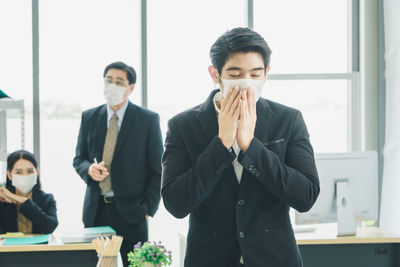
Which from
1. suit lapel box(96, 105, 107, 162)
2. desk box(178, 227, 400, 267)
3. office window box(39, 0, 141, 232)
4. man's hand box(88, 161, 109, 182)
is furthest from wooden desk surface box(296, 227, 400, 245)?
office window box(39, 0, 141, 232)

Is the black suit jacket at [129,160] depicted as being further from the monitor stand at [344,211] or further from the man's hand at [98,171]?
the monitor stand at [344,211]

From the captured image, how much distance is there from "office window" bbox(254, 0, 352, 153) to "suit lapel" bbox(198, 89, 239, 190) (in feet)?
10.2

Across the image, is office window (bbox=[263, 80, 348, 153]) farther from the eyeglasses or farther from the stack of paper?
the stack of paper

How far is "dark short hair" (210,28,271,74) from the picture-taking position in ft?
4.55

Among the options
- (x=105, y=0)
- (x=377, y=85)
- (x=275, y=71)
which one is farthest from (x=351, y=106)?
(x=105, y=0)

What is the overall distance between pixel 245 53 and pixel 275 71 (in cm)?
322

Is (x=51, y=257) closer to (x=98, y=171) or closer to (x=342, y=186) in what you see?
(x=98, y=171)

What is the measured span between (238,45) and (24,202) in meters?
2.18

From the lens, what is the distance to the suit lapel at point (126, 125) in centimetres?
336

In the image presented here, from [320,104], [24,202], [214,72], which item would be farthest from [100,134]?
[320,104]

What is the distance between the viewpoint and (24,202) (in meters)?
3.11

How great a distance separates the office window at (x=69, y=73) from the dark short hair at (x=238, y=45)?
9.82ft

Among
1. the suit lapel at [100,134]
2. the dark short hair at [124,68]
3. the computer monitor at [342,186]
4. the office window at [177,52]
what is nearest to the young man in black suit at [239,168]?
the computer monitor at [342,186]

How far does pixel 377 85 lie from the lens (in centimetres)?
445
